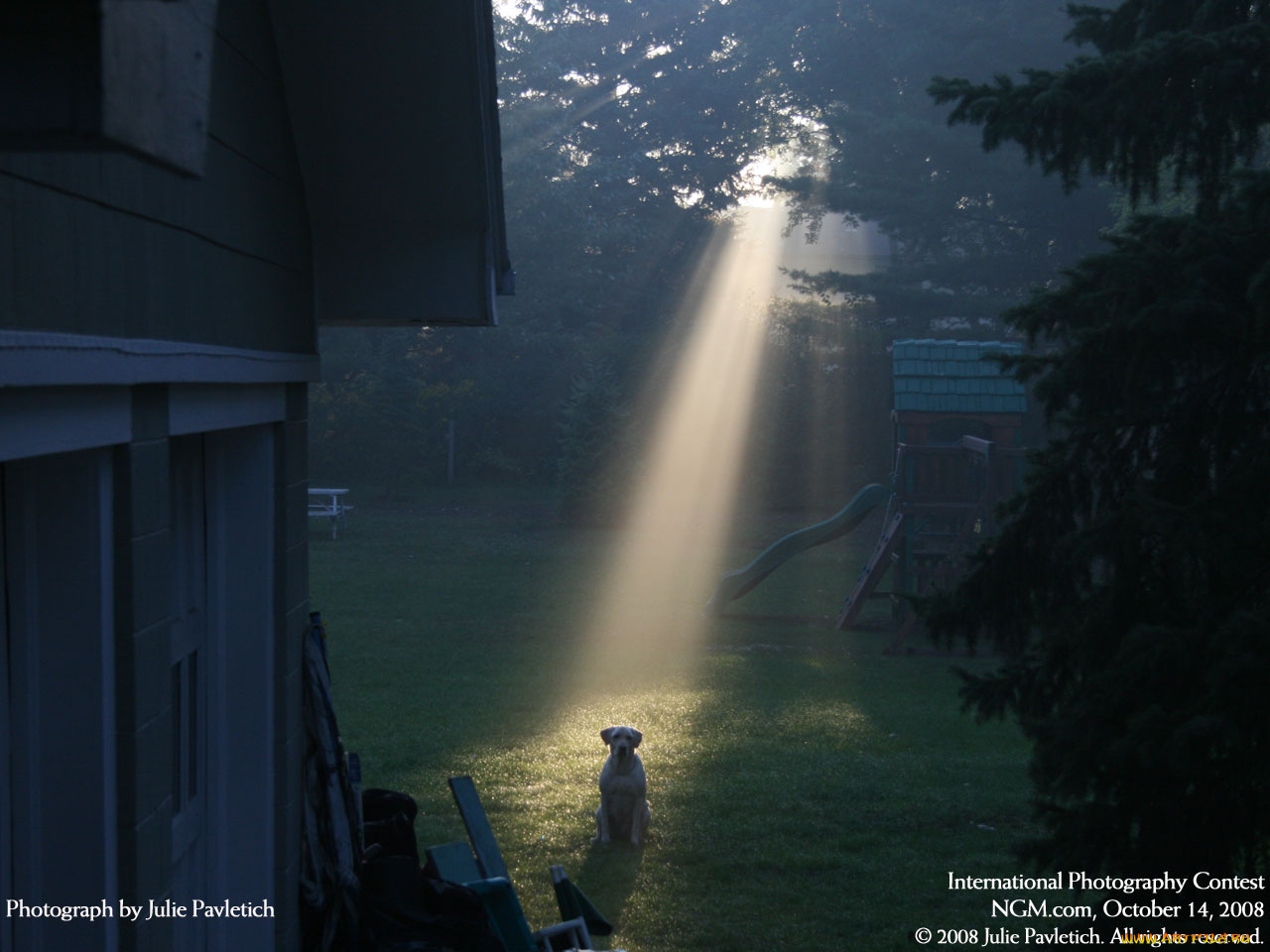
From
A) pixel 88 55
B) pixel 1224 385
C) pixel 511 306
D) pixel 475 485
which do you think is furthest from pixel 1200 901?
pixel 511 306

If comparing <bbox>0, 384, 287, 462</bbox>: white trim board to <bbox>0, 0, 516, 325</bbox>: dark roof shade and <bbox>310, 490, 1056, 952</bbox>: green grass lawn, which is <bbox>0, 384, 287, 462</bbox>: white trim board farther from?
<bbox>310, 490, 1056, 952</bbox>: green grass lawn

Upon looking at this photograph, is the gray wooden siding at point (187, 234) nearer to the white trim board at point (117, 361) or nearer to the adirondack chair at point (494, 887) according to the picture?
the white trim board at point (117, 361)

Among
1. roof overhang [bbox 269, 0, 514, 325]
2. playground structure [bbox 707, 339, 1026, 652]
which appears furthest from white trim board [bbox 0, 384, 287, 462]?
playground structure [bbox 707, 339, 1026, 652]

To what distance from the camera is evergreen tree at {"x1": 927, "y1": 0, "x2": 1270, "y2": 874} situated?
379 cm

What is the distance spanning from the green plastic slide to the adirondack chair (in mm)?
10575

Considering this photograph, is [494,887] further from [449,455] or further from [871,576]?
[449,455]

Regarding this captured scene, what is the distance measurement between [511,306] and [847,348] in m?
10.9

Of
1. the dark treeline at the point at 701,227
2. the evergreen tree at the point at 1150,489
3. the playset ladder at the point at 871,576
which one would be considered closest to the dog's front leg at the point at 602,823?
the evergreen tree at the point at 1150,489

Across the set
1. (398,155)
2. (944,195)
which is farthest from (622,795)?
(944,195)

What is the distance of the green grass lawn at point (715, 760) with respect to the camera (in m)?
6.05

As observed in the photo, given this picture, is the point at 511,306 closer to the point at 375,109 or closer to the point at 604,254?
the point at 604,254

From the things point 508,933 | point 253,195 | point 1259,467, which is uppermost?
point 253,195

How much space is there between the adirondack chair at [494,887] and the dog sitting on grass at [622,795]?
1.61 m

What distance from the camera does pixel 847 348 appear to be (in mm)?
28219
